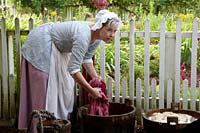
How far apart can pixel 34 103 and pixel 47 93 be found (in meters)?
0.16

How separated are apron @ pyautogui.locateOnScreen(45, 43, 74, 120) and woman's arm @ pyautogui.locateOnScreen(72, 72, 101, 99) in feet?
1.18

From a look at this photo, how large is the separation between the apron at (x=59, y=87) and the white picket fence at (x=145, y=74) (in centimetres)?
62

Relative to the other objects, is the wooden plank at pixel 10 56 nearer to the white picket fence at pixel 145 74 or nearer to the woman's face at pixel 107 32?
the white picket fence at pixel 145 74

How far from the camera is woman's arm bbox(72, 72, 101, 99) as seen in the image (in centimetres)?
375

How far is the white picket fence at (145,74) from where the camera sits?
471cm

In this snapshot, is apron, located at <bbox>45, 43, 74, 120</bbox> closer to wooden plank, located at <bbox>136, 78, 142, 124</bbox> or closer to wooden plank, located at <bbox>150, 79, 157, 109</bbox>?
wooden plank, located at <bbox>136, 78, 142, 124</bbox>

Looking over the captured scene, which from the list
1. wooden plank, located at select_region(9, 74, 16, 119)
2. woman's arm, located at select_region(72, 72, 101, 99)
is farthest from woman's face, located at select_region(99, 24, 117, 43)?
wooden plank, located at select_region(9, 74, 16, 119)

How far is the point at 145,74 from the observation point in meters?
4.77

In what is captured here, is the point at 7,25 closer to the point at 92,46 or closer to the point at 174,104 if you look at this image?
the point at 92,46

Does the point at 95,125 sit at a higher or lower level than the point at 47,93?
lower

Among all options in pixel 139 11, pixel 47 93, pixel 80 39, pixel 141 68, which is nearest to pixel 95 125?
pixel 47 93

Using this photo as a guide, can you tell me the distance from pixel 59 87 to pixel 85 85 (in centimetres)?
46

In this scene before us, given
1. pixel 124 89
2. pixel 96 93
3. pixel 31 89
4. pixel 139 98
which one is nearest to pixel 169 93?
pixel 139 98

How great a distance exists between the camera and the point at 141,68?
542cm
